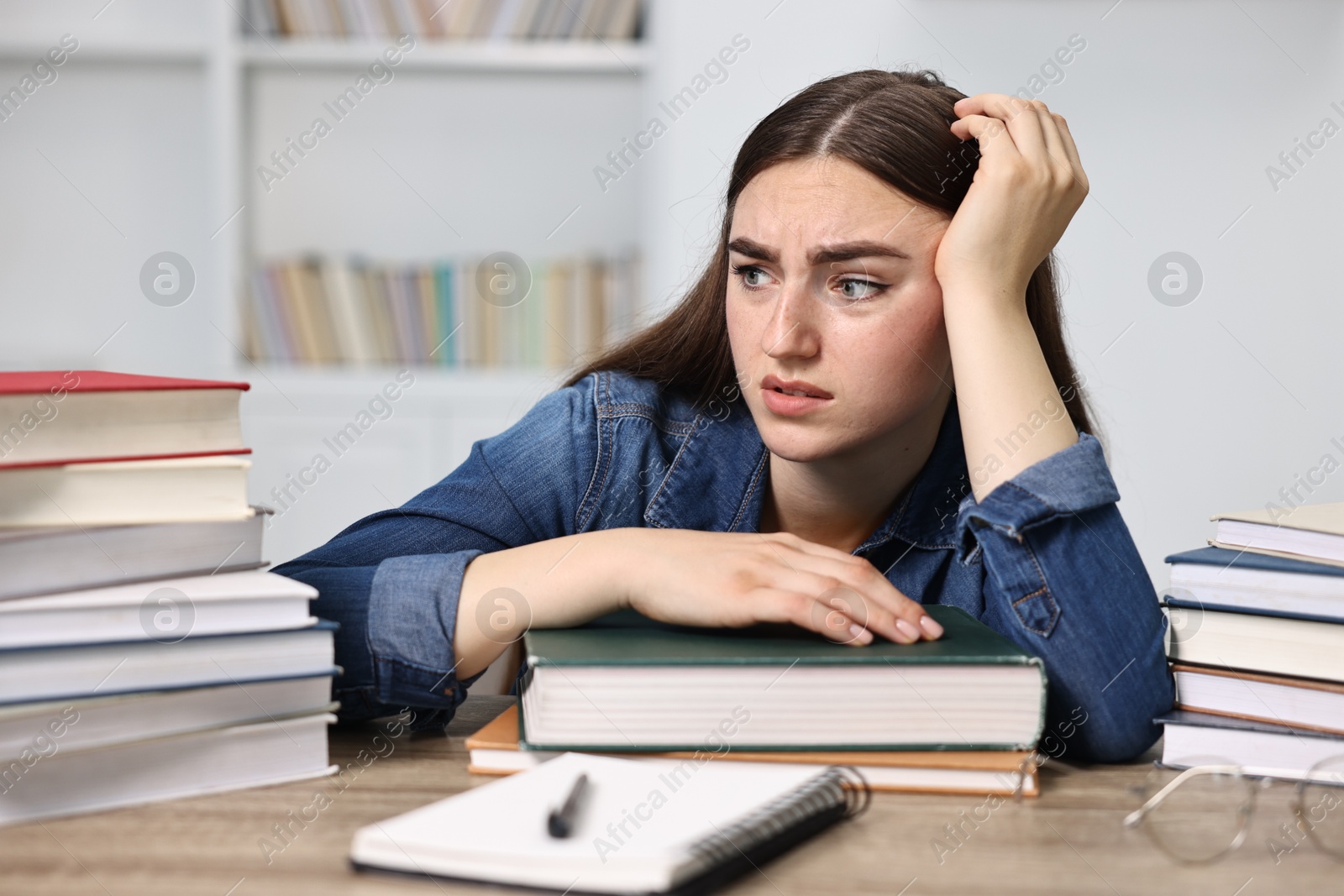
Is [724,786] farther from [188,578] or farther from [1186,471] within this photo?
[1186,471]

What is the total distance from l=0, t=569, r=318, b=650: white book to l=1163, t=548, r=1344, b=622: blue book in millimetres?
609

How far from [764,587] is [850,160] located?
0.53 metres

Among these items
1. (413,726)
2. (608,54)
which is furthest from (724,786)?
(608,54)

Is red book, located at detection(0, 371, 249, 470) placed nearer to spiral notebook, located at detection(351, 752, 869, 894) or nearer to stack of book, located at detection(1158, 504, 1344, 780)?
spiral notebook, located at detection(351, 752, 869, 894)

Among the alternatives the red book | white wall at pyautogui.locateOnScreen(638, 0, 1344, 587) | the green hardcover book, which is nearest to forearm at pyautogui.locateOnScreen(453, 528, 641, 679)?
the green hardcover book

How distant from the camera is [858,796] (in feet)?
2.37

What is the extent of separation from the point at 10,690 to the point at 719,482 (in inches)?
31.4

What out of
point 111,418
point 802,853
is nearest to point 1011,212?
point 802,853

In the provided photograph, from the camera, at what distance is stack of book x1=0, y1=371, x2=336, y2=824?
2.18ft

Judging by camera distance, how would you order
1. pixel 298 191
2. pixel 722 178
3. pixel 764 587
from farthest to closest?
pixel 298 191
pixel 722 178
pixel 764 587

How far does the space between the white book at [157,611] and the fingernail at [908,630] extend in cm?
39

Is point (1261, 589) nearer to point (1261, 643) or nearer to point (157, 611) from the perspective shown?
point (1261, 643)

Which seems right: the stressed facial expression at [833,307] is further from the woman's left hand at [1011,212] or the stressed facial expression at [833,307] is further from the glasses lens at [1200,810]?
the glasses lens at [1200,810]

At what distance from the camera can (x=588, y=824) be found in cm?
61
